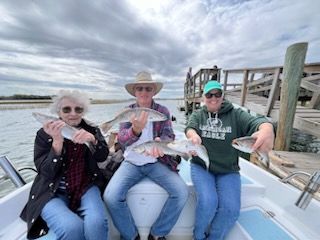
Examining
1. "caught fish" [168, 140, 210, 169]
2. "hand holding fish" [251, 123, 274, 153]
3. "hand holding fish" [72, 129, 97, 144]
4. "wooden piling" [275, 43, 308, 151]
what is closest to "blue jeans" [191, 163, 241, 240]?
"caught fish" [168, 140, 210, 169]

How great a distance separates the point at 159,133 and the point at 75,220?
1.26 metres

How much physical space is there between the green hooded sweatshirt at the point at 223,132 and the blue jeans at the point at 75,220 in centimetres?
119

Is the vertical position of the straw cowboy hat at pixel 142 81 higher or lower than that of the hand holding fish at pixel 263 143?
higher

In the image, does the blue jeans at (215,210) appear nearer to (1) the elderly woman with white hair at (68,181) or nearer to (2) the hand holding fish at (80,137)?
(1) the elderly woman with white hair at (68,181)

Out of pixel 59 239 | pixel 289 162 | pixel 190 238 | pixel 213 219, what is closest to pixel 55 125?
pixel 59 239

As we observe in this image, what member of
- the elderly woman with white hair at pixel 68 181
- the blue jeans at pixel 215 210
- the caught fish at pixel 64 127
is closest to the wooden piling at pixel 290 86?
the blue jeans at pixel 215 210

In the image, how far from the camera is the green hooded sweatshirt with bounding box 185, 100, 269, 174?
90.6 inches

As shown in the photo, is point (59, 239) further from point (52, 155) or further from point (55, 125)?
point (55, 125)

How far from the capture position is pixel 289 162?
13.1 ft

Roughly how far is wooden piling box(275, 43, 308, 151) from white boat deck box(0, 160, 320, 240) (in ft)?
8.07

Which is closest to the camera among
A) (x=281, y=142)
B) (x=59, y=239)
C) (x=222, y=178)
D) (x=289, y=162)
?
(x=59, y=239)

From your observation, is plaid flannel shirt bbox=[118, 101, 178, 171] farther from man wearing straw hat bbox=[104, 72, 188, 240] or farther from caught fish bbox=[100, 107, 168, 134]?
caught fish bbox=[100, 107, 168, 134]

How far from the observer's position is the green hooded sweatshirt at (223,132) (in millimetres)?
2301

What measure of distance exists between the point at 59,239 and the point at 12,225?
2.32 ft
